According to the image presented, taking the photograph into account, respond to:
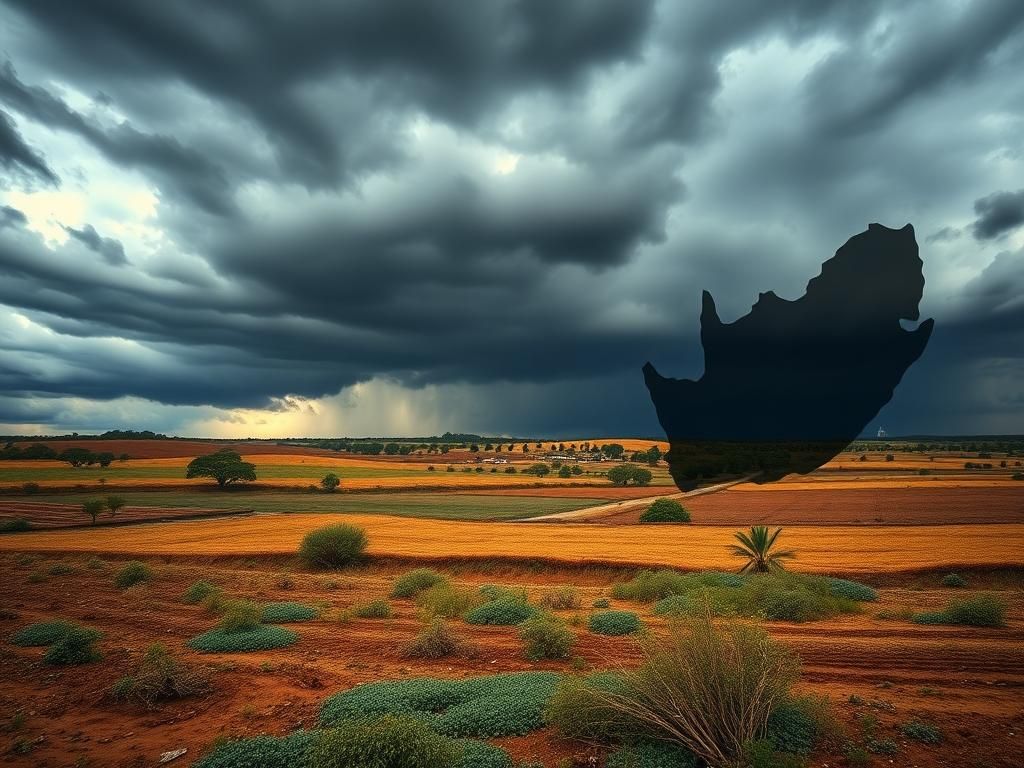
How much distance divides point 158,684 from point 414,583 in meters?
12.5

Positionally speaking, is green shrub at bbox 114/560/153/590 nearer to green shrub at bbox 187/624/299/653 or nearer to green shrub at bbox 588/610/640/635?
green shrub at bbox 187/624/299/653

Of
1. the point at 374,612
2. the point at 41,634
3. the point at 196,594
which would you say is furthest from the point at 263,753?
the point at 196,594

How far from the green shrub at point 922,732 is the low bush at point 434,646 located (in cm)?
912

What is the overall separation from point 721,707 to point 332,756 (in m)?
5.24

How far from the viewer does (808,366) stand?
624 centimetres

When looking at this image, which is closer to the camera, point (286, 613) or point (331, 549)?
point (286, 613)

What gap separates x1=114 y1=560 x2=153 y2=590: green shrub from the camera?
2305 cm

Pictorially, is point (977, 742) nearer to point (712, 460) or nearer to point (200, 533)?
point (712, 460)

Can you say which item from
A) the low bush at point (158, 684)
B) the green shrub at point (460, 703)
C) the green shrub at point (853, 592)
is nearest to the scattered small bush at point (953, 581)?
the green shrub at point (853, 592)

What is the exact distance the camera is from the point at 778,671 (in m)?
7.61

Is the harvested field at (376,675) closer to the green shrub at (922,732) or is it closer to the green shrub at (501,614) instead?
the green shrub at (922,732)

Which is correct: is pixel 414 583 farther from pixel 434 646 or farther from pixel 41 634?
pixel 41 634

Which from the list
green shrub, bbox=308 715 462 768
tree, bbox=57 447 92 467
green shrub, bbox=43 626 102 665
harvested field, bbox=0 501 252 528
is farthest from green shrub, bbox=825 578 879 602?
tree, bbox=57 447 92 467

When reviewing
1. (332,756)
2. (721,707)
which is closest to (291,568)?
(332,756)
